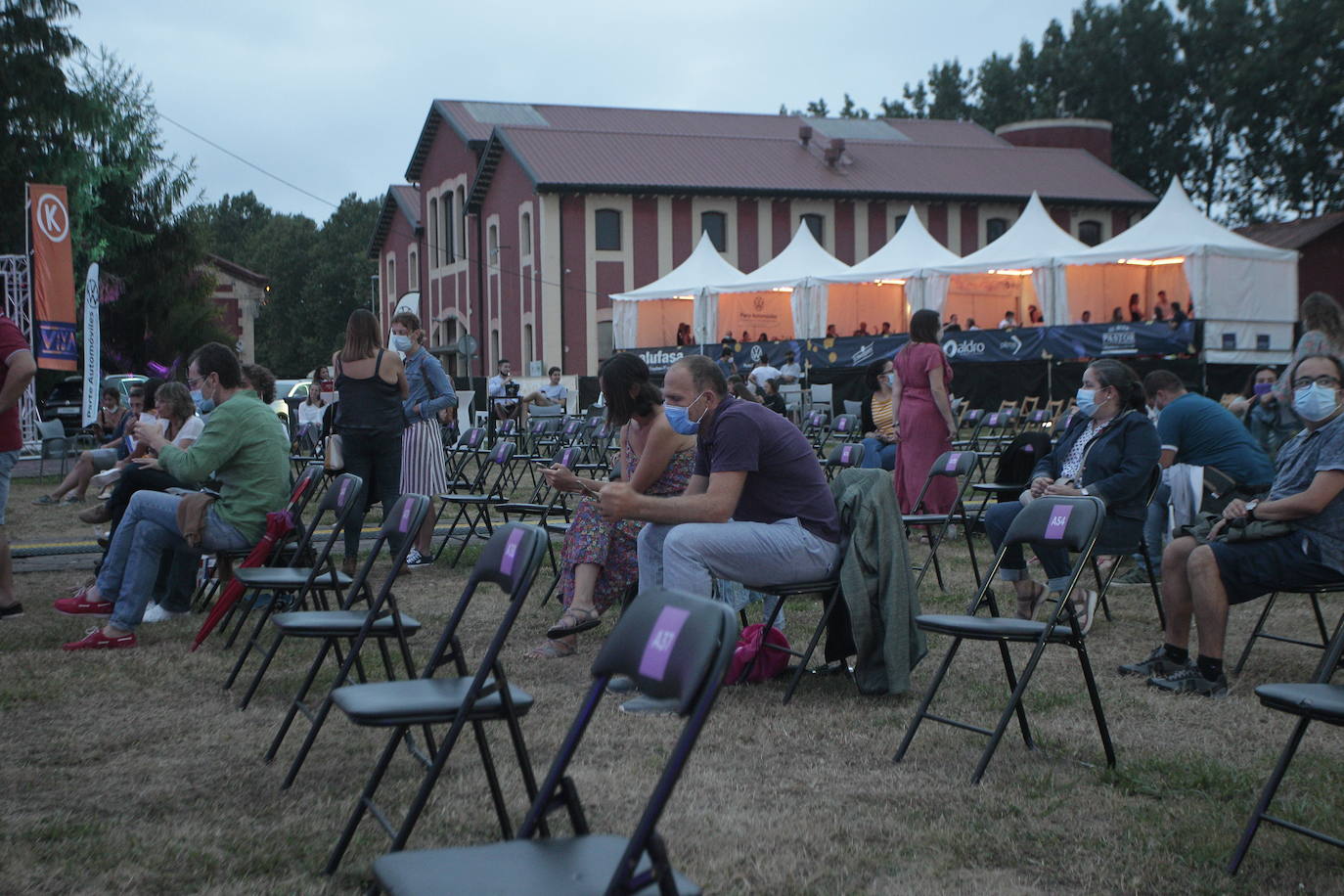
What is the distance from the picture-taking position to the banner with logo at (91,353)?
20922 millimetres

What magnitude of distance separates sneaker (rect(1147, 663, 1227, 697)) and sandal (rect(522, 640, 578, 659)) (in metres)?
2.67

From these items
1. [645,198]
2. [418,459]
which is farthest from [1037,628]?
[645,198]

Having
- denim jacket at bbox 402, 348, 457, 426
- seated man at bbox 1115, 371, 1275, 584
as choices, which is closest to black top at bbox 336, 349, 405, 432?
denim jacket at bbox 402, 348, 457, 426

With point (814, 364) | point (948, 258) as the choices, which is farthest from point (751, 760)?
point (948, 258)

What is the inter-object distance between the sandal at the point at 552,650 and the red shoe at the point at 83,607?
2566 mm

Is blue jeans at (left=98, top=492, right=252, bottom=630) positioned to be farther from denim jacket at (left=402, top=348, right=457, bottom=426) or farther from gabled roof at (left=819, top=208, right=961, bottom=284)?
gabled roof at (left=819, top=208, right=961, bottom=284)

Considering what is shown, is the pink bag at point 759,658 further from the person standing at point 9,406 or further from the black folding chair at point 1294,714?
the person standing at point 9,406

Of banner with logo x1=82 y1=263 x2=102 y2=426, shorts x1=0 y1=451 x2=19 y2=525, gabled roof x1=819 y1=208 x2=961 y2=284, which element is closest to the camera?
shorts x1=0 y1=451 x2=19 y2=525

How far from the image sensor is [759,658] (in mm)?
5871

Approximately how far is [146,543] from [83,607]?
0.87 metres

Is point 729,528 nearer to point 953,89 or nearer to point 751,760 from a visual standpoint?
point 751,760

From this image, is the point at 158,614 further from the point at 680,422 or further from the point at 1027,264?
the point at 1027,264

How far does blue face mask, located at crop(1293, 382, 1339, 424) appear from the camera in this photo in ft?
17.2

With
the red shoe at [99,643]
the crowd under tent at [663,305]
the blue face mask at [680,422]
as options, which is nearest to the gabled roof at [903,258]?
the crowd under tent at [663,305]
